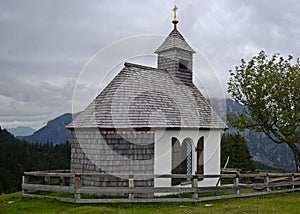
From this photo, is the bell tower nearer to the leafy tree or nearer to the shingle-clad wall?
the shingle-clad wall

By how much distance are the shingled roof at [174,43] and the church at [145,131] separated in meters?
2.22

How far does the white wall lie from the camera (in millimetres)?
14836

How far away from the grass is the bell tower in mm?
8152

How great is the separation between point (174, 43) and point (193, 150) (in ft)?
21.9

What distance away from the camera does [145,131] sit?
47.9 feet

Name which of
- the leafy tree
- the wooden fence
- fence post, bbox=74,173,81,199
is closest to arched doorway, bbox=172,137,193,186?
the wooden fence

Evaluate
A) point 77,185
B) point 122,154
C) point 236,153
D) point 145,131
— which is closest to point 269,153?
point 236,153

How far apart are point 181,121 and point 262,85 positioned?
6272 millimetres

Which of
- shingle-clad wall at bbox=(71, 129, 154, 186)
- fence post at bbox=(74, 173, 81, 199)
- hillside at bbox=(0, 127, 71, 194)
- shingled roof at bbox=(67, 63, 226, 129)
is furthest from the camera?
hillside at bbox=(0, 127, 71, 194)

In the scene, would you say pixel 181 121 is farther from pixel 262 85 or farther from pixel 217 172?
pixel 262 85

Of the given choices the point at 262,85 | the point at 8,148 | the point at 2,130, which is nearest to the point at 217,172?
the point at 262,85

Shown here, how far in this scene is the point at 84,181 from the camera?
50.4 ft

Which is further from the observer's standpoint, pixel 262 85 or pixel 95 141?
pixel 262 85

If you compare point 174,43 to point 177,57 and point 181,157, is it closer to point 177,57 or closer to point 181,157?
point 177,57
